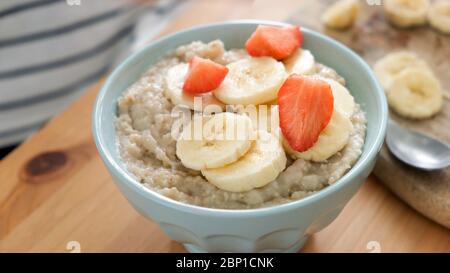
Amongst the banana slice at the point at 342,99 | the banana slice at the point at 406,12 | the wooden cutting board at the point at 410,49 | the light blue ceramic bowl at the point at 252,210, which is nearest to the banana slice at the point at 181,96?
the light blue ceramic bowl at the point at 252,210

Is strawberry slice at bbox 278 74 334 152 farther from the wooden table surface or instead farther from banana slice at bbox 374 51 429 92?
banana slice at bbox 374 51 429 92

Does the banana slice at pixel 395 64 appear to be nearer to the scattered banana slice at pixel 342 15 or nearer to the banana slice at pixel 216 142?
the scattered banana slice at pixel 342 15

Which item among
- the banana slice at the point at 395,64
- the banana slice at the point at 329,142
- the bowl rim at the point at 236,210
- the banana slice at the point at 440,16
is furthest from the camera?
the banana slice at the point at 440,16

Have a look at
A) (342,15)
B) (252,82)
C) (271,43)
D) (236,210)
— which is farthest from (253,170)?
(342,15)

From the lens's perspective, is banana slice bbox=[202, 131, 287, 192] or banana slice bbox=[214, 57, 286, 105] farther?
banana slice bbox=[214, 57, 286, 105]

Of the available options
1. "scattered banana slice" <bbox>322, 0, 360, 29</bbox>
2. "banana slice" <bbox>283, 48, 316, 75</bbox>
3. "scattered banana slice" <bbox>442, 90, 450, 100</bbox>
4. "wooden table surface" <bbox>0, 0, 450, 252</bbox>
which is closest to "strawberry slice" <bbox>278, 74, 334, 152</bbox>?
"banana slice" <bbox>283, 48, 316, 75</bbox>

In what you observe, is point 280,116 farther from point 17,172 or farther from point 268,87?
point 17,172
